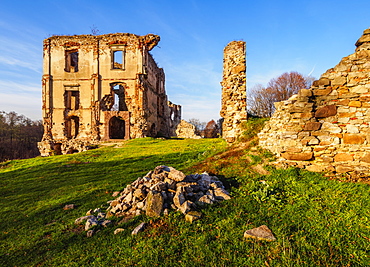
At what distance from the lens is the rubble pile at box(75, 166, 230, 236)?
4.11m

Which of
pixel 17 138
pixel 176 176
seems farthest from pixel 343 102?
pixel 17 138

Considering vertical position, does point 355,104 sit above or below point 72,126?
below

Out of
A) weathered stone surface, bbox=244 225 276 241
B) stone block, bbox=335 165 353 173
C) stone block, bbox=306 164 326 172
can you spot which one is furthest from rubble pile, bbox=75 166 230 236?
stone block, bbox=335 165 353 173

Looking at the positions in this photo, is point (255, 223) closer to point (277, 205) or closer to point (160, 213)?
point (277, 205)

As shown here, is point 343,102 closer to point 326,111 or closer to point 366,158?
point 326,111

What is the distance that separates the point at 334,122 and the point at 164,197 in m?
5.23

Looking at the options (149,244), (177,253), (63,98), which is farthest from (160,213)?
(63,98)

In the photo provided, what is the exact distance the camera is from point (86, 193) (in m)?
6.53

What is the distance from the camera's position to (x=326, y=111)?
570 cm

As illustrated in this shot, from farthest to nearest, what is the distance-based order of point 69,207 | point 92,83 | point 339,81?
1. point 92,83
2. point 339,81
3. point 69,207

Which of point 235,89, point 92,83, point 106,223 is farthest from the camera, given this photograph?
point 92,83

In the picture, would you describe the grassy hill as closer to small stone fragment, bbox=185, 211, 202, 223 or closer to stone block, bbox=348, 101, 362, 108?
small stone fragment, bbox=185, 211, 202, 223

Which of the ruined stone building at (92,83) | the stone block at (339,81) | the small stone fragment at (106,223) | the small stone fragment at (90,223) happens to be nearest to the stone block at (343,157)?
the stone block at (339,81)

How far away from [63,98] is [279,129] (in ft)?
82.7
